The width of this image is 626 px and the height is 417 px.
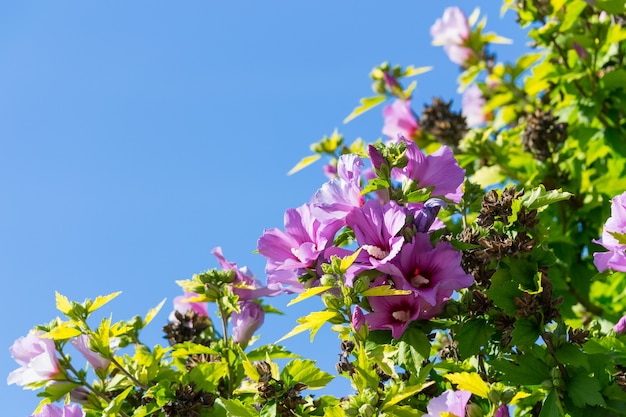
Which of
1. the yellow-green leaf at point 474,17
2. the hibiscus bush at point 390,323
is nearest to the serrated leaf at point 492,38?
the yellow-green leaf at point 474,17

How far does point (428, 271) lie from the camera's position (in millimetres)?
1518

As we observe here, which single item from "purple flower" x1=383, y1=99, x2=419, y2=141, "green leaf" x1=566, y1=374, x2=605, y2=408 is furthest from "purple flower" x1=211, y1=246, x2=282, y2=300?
"purple flower" x1=383, y1=99, x2=419, y2=141

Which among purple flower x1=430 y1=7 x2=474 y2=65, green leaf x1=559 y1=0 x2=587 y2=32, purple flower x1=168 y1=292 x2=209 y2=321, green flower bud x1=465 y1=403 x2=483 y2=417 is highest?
purple flower x1=430 y1=7 x2=474 y2=65

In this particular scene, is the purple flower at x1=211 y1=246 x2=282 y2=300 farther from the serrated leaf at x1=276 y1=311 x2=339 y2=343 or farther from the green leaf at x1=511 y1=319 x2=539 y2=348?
the green leaf at x1=511 y1=319 x2=539 y2=348

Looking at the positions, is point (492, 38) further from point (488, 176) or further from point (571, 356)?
point (571, 356)

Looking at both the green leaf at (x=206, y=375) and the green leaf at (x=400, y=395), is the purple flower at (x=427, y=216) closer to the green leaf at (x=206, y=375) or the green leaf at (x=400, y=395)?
the green leaf at (x=400, y=395)

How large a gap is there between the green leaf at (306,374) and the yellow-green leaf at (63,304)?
0.62 metres

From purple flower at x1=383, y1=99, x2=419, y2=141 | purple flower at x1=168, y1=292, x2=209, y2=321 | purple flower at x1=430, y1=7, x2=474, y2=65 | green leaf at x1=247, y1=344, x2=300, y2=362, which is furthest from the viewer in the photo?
purple flower at x1=430, y1=7, x2=474, y2=65

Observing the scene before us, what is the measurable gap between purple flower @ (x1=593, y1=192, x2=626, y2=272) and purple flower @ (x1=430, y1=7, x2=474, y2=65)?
2314 mm

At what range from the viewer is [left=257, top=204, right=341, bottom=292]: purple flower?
63.6 inches

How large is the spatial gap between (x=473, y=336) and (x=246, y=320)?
0.74 m

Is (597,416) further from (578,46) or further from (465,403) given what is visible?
(578,46)

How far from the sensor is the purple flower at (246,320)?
81.8 inches

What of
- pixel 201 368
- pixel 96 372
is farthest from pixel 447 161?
pixel 96 372
